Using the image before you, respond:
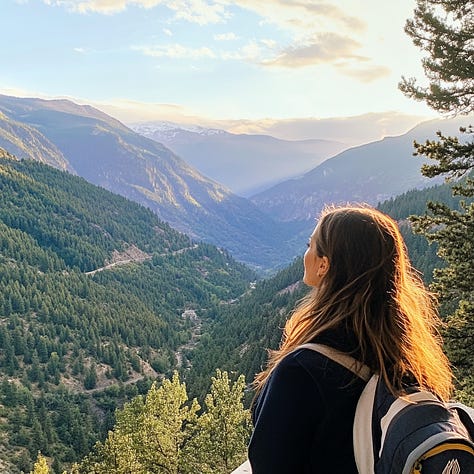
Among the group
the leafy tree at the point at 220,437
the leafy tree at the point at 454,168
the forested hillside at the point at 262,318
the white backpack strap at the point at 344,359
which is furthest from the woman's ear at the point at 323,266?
the forested hillside at the point at 262,318

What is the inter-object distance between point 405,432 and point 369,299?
71 centimetres

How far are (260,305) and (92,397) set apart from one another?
4377 centimetres

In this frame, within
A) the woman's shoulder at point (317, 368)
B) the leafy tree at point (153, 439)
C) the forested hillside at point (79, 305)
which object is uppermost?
the woman's shoulder at point (317, 368)

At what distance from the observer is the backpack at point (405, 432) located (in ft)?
6.73

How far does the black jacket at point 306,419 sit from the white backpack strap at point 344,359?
0.03m

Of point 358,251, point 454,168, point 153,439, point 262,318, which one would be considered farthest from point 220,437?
point 262,318

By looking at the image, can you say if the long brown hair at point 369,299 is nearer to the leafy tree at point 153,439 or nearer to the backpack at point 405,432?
the backpack at point 405,432

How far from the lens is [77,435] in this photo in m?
63.8

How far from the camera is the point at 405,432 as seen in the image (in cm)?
214

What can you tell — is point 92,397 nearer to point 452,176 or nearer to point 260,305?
point 260,305

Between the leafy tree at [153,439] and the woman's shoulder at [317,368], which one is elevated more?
the woman's shoulder at [317,368]

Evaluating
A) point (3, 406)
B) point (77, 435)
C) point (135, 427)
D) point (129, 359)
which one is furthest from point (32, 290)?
point (135, 427)

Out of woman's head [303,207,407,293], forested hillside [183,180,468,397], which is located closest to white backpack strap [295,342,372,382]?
woman's head [303,207,407,293]

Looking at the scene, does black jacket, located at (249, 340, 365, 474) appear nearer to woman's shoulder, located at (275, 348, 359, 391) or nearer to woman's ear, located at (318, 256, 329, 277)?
woman's shoulder, located at (275, 348, 359, 391)
